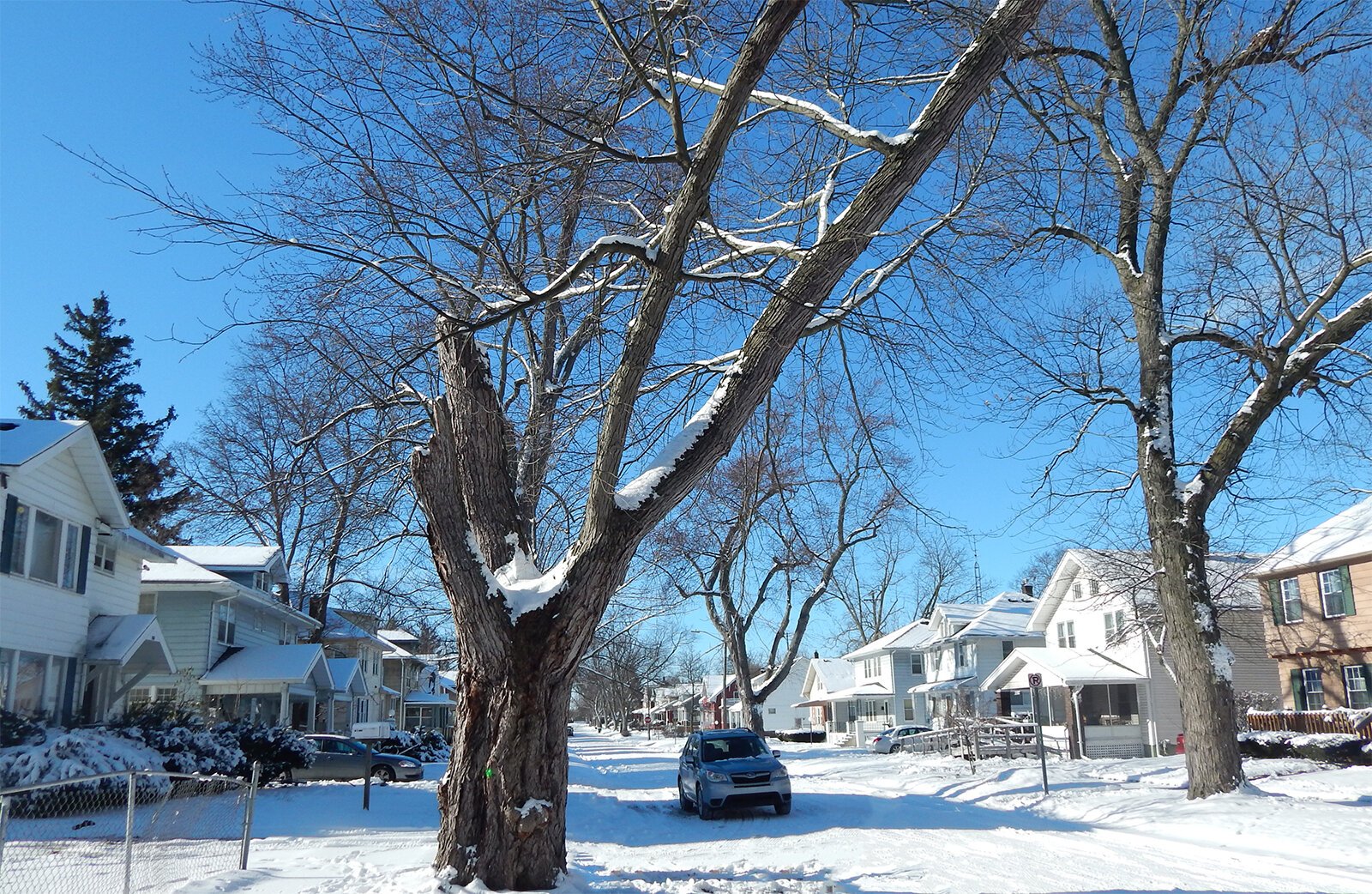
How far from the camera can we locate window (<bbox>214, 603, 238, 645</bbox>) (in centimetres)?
3097

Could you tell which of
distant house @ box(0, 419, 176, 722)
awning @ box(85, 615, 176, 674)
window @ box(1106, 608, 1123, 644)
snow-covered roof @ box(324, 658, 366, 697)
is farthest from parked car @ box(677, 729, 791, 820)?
snow-covered roof @ box(324, 658, 366, 697)

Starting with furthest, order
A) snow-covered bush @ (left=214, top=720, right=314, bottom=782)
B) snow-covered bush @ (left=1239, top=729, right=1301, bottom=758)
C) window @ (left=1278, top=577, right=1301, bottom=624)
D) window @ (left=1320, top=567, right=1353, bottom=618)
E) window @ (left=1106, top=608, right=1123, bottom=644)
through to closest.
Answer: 1. window @ (left=1106, top=608, right=1123, bottom=644)
2. window @ (left=1278, top=577, right=1301, bottom=624)
3. window @ (left=1320, top=567, right=1353, bottom=618)
4. snow-covered bush @ (left=1239, top=729, right=1301, bottom=758)
5. snow-covered bush @ (left=214, top=720, right=314, bottom=782)

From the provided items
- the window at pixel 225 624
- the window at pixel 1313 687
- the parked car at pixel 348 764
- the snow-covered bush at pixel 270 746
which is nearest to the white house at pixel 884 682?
the window at pixel 1313 687

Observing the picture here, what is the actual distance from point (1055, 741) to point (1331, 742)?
40.5 feet

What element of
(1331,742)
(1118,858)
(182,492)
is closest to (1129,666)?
(1331,742)

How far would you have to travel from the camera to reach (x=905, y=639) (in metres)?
65.4

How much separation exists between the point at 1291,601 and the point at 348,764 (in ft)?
101

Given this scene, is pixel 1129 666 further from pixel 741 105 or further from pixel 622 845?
pixel 741 105

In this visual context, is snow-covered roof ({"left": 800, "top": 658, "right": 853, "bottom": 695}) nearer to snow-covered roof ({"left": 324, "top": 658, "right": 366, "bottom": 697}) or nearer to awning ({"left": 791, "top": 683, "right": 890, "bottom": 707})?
awning ({"left": 791, "top": 683, "right": 890, "bottom": 707})

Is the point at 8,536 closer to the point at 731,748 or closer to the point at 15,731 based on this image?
the point at 15,731

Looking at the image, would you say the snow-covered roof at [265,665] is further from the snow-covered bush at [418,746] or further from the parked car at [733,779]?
the parked car at [733,779]

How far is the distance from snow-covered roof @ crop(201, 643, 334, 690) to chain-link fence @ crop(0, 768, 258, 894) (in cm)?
1284

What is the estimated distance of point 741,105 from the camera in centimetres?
777

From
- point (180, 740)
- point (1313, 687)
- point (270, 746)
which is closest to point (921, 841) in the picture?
point (180, 740)
